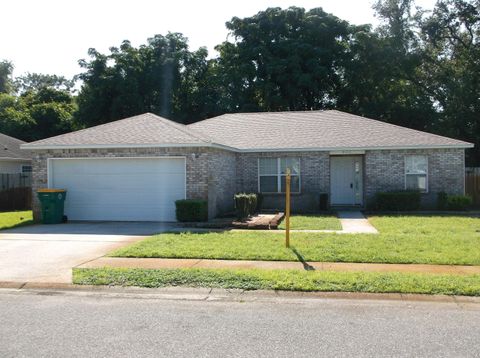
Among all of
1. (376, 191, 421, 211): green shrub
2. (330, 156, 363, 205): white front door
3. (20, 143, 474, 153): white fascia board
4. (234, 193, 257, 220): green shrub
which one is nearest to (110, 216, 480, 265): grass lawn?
(234, 193, 257, 220): green shrub

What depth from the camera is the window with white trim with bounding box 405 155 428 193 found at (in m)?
20.6

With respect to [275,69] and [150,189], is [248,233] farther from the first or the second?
[275,69]

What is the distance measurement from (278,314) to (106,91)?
111 ft

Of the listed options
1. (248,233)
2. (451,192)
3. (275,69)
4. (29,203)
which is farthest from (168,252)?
(275,69)

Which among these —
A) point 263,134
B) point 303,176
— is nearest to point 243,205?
point 303,176

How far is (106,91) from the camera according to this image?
37.6 m

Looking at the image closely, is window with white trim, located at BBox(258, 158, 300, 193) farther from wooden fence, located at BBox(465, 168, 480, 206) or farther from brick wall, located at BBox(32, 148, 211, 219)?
wooden fence, located at BBox(465, 168, 480, 206)

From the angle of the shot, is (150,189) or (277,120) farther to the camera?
(277,120)

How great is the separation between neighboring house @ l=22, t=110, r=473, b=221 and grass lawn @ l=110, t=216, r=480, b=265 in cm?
419

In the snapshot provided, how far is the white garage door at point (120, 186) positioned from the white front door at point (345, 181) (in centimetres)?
827

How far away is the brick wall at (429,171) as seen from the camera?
67.1 feet

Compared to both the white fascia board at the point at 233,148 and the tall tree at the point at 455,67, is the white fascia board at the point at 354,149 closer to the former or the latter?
the white fascia board at the point at 233,148

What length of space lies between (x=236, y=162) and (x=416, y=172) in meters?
7.68

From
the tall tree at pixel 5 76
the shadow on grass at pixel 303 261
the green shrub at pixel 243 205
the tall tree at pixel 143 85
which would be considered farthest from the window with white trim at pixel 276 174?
the tall tree at pixel 5 76
